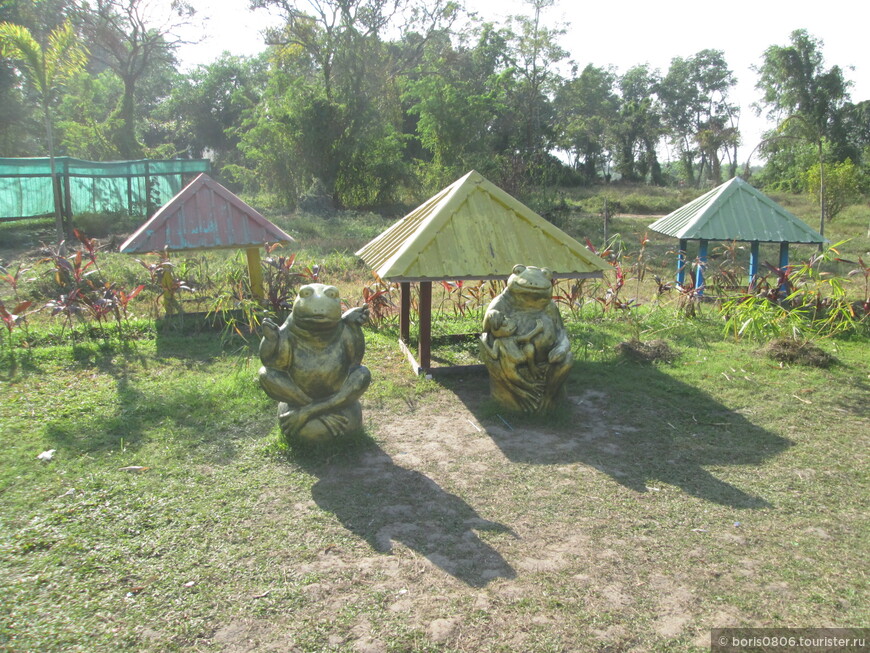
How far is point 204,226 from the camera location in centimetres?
857

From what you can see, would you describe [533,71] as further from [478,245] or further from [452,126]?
[478,245]

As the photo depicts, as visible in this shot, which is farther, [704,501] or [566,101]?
[566,101]

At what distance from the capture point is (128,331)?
831 centimetres

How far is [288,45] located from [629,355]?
20.4 m

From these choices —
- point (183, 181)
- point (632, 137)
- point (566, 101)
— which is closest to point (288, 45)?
point (183, 181)

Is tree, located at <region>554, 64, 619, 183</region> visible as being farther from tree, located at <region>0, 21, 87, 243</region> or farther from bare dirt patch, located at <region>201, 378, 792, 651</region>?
bare dirt patch, located at <region>201, 378, 792, 651</region>

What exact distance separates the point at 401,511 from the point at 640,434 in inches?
93.8

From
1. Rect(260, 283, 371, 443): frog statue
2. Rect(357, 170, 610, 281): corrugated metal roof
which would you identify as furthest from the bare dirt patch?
Rect(357, 170, 610, 281): corrugated metal roof

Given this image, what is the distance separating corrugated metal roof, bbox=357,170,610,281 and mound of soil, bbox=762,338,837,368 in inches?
101

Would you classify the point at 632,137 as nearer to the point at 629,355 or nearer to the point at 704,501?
the point at 629,355

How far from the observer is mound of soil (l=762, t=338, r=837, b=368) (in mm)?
7230

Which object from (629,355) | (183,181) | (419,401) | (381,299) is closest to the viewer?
(419,401)

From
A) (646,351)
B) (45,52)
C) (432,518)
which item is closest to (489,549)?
(432,518)

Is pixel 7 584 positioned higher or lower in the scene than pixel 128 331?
lower
